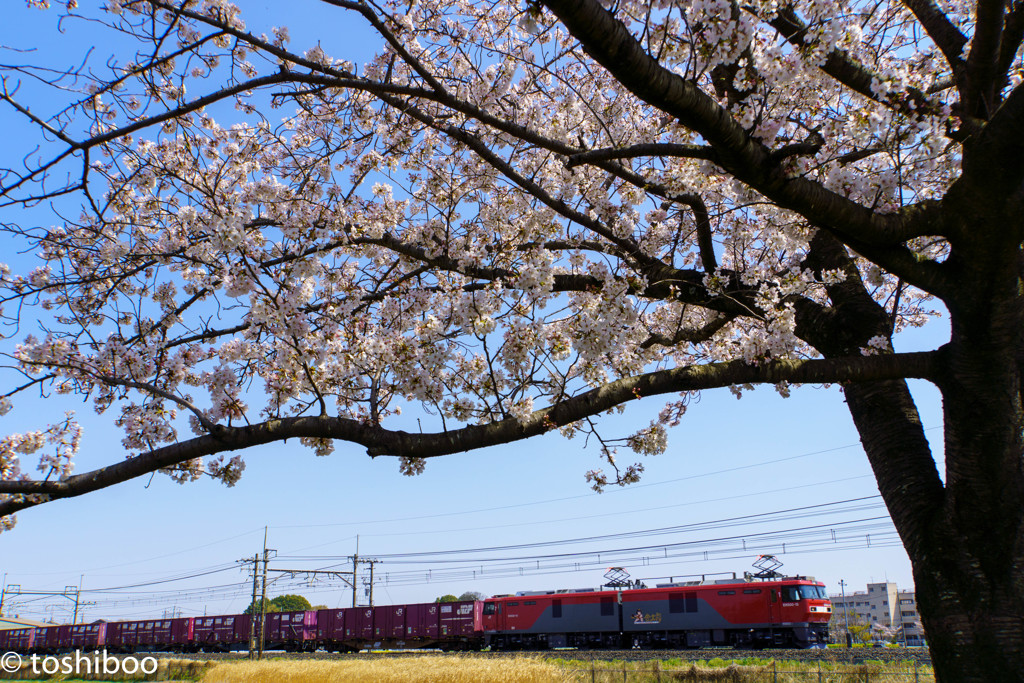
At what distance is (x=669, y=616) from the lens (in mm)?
21281

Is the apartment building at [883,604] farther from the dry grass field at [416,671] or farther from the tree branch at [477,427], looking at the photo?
the tree branch at [477,427]

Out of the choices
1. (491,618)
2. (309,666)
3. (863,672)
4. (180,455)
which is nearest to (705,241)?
(180,455)

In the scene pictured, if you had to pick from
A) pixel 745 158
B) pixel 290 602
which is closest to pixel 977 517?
pixel 745 158

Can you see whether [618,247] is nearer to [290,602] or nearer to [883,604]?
[290,602]

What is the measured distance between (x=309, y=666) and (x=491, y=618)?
11.6m

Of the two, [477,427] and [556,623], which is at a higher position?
[477,427]

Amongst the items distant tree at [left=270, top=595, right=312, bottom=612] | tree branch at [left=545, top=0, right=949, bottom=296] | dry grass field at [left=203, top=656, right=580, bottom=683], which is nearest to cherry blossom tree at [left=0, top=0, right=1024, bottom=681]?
tree branch at [left=545, top=0, right=949, bottom=296]

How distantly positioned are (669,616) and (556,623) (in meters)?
4.50

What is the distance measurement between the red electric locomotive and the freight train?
0.03m

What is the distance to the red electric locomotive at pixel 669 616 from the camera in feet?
63.9

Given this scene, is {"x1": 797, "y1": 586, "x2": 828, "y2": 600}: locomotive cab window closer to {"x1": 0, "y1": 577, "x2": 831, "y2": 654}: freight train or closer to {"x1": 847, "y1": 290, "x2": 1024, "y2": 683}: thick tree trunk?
{"x1": 0, "y1": 577, "x2": 831, "y2": 654}: freight train

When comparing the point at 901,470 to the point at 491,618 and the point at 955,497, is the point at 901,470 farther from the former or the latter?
the point at 491,618

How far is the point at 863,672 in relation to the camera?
11219 mm

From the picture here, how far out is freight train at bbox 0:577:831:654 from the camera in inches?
774
